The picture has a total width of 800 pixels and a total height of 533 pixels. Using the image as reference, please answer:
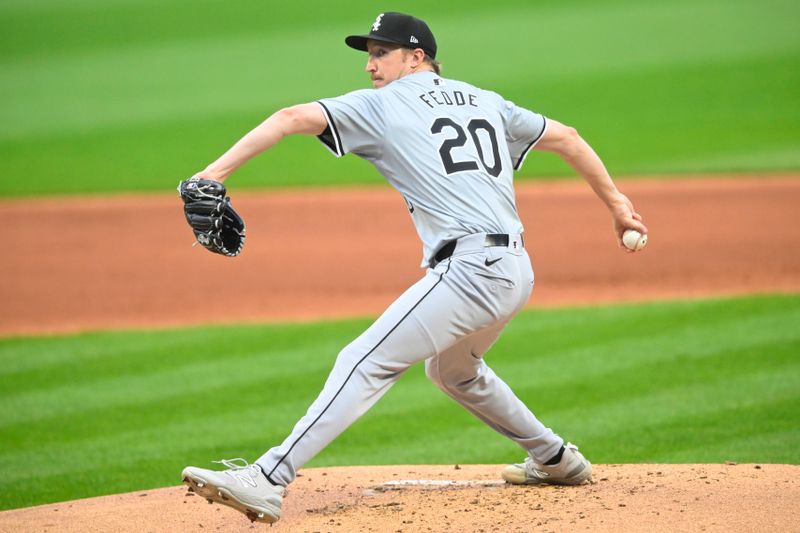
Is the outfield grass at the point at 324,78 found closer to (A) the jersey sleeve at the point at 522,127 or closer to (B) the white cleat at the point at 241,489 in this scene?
(A) the jersey sleeve at the point at 522,127

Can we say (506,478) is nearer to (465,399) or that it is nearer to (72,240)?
(465,399)

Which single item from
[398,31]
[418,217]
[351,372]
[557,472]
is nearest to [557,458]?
[557,472]

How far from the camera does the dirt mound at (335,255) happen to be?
993cm

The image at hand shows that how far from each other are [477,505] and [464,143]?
1.43 metres

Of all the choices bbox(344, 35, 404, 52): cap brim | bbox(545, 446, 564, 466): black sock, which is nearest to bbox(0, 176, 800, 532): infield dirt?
bbox(545, 446, 564, 466): black sock

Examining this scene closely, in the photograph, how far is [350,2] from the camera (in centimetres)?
2453

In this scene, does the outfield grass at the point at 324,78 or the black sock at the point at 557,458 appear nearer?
the black sock at the point at 557,458

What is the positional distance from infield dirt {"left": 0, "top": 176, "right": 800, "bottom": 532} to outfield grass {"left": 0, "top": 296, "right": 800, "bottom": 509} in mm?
675

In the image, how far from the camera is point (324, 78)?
2053 centimetres

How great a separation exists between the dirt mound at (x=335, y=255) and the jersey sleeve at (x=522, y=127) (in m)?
5.07

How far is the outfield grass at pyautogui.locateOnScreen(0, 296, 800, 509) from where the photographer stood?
20.0ft

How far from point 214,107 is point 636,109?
23.6 feet

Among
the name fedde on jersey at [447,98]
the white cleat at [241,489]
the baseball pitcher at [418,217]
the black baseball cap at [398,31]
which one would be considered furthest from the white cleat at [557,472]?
the black baseball cap at [398,31]

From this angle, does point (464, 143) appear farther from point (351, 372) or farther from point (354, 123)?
point (351, 372)
